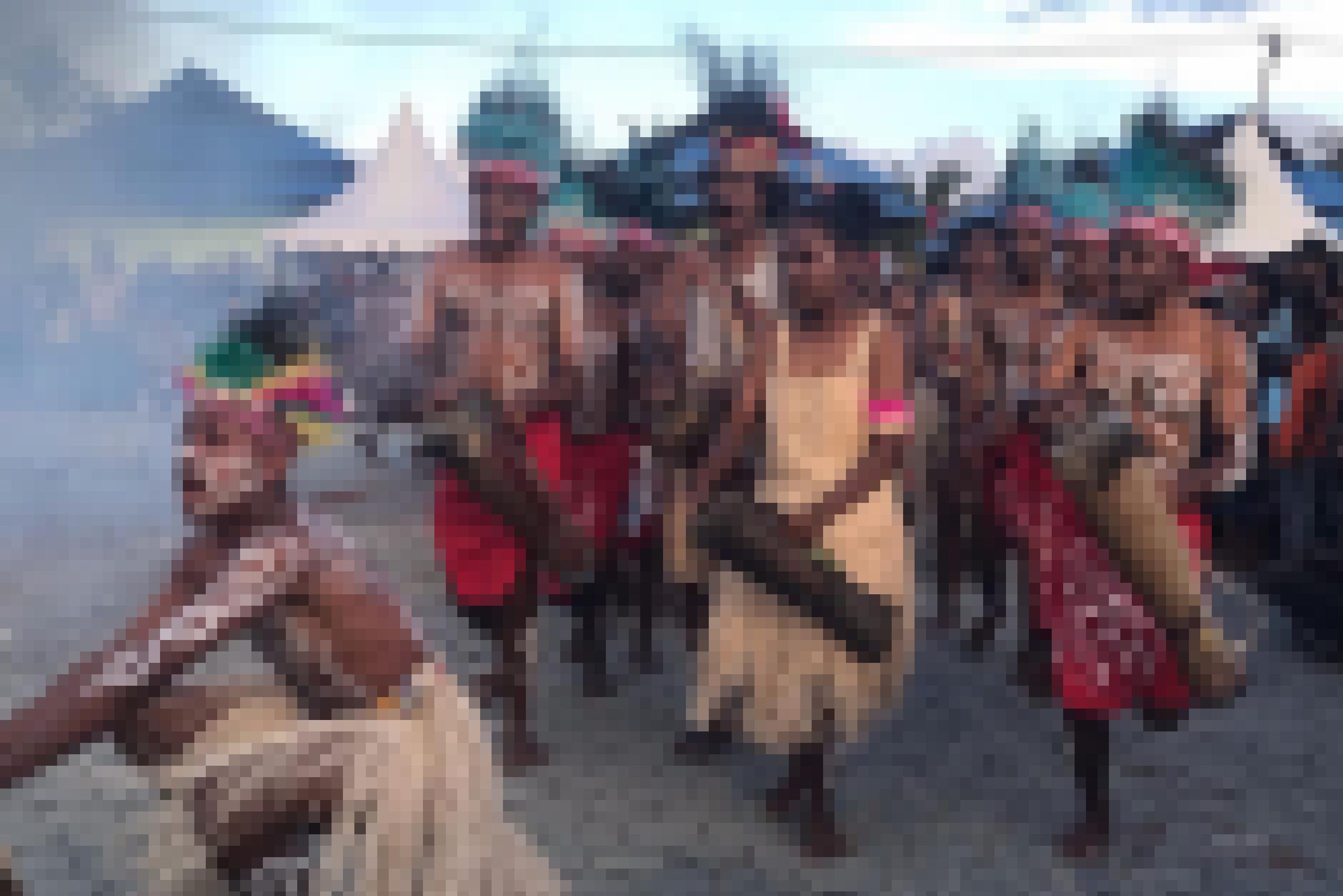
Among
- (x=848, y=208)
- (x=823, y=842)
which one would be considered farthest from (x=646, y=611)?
(x=848, y=208)

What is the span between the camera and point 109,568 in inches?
259

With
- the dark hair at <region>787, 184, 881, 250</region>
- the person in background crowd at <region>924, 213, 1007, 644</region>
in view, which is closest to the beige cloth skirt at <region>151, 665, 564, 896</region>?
the person in background crowd at <region>924, 213, 1007, 644</region>

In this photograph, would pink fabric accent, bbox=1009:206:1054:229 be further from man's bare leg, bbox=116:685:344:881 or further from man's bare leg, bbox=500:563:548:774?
man's bare leg, bbox=116:685:344:881

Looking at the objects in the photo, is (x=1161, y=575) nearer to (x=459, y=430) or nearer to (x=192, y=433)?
(x=459, y=430)

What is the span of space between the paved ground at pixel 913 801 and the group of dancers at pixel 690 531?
14cm

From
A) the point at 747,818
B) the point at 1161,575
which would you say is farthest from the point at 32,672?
the point at 1161,575

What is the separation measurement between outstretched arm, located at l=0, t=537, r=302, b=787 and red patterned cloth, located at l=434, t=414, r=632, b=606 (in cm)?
155

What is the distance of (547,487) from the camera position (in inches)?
154

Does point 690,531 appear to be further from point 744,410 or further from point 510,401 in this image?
point 510,401

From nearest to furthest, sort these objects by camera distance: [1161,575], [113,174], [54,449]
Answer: [1161,575]
[113,174]
[54,449]

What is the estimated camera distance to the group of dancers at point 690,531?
2.26 m

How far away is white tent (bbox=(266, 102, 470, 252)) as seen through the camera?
768 cm

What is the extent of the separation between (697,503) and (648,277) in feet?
8.48

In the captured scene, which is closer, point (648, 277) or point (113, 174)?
point (113, 174)
